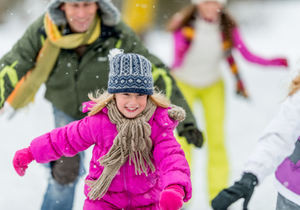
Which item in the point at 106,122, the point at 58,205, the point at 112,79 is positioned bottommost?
the point at 58,205

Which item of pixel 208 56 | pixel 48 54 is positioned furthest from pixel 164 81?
pixel 208 56

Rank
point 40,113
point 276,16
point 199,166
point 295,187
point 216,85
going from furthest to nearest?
point 276,16
point 40,113
point 199,166
point 216,85
point 295,187

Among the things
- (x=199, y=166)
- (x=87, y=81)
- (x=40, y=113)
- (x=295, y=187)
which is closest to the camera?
(x=295, y=187)

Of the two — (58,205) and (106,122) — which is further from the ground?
(106,122)

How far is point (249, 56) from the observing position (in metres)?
3.47

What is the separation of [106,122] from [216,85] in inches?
69.7

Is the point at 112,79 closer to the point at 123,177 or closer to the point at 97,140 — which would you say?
the point at 97,140

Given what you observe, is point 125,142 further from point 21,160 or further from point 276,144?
point 276,144

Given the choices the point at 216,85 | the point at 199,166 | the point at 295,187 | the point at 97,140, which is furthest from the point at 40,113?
the point at 295,187

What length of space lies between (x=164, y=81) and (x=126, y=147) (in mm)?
762

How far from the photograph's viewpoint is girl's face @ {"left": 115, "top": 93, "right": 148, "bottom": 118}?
169 centimetres

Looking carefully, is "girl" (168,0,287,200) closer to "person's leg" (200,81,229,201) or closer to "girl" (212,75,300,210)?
"person's leg" (200,81,229,201)

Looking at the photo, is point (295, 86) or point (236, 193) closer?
point (236, 193)

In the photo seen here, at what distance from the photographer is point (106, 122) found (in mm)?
1733
